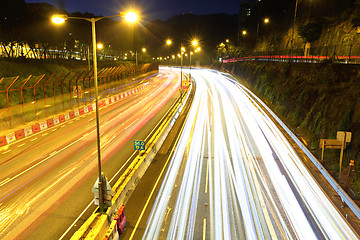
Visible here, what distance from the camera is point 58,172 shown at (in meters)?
16.9

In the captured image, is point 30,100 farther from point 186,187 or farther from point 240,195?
point 240,195

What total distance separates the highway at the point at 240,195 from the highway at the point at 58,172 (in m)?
3.61

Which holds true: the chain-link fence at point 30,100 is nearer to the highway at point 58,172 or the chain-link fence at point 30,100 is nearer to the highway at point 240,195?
the highway at point 58,172

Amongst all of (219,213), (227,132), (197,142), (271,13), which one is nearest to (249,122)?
(227,132)

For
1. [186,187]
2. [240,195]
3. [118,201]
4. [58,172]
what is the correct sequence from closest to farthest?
[118,201], [240,195], [186,187], [58,172]

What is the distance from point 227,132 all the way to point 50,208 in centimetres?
1826

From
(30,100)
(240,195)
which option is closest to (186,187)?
(240,195)

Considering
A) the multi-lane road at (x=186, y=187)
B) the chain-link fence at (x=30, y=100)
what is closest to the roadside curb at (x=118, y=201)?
the multi-lane road at (x=186, y=187)

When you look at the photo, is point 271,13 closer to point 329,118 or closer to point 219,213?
point 329,118

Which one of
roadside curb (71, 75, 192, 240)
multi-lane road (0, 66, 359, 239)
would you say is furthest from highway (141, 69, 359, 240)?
roadside curb (71, 75, 192, 240)

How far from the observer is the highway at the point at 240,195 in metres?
11.7

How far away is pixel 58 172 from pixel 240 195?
11.0 meters

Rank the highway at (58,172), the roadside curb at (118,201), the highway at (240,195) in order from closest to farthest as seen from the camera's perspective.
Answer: the roadside curb at (118,201) → the highway at (240,195) → the highway at (58,172)

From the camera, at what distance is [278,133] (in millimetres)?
26453
